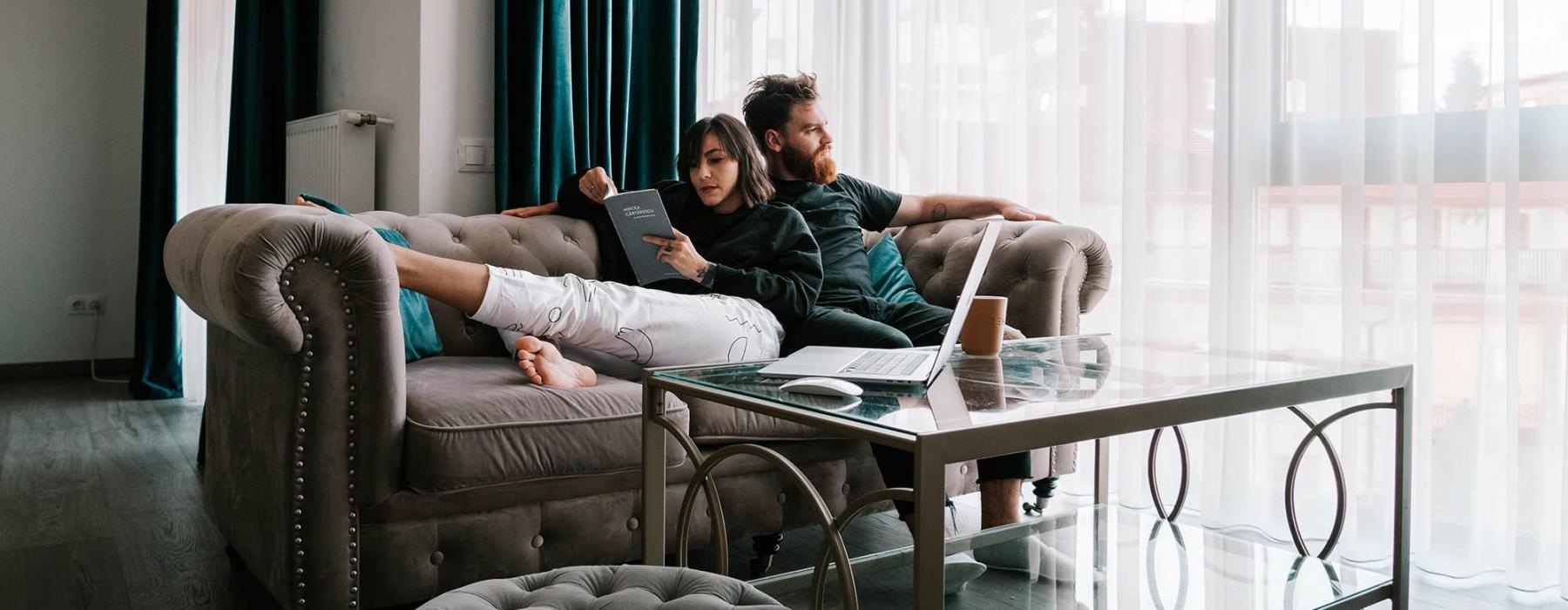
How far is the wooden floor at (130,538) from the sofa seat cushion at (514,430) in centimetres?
41

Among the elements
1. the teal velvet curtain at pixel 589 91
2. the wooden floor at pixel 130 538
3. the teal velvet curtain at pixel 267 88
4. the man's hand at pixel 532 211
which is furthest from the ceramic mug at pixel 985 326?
the teal velvet curtain at pixel 267 88

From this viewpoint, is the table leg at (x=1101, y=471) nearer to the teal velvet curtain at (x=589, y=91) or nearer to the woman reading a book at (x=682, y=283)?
the woman reading a book at (x=682, y=283)

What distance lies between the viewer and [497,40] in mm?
2898

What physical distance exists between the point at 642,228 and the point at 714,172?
0.25 meters

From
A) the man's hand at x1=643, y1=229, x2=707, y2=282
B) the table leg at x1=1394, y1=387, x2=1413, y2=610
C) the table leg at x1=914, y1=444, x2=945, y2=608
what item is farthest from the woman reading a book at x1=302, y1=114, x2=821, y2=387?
the table leg at x1=1394, y1=387, x2=1413, y2=610

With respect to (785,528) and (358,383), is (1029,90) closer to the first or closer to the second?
(785,528)

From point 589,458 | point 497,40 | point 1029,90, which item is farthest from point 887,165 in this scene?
point 589,458

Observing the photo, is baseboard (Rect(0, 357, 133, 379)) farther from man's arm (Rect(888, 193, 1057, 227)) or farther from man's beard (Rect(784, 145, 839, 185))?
man's arm (Rect(888, 193, 1057, 227))

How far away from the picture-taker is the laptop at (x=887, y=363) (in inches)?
50.1

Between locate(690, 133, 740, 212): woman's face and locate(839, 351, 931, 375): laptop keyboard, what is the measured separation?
932mm

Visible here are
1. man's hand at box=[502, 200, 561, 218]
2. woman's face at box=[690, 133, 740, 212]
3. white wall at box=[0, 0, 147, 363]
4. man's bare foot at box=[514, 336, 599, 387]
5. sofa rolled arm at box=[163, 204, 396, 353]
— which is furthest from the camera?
white wall at box=[0, 0, 147, 363]

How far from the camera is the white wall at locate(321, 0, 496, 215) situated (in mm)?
2887

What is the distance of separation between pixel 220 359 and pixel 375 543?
23.3 inches

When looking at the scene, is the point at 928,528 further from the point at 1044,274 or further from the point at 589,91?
the point at 589,91
